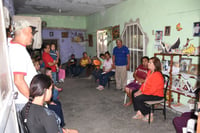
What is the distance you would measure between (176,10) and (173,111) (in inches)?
80.5

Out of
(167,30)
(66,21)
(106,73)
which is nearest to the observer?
(167,30)

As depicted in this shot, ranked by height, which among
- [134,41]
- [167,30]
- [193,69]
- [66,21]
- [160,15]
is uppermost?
[66,21]

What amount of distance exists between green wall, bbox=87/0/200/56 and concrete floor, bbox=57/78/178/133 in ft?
5.05

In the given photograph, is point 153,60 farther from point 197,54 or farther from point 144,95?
point 197,54

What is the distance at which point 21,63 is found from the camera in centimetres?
152

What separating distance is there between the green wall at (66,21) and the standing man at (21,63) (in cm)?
628

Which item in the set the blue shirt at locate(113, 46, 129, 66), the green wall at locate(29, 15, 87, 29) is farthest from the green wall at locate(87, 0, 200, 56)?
the green wall at locate(29, 15, 87, 29)

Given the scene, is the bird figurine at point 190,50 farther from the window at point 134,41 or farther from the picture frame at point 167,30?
the window at point 134,41

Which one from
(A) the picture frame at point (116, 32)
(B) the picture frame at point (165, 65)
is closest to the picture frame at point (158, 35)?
(B) the picture frame at point (165, 65)

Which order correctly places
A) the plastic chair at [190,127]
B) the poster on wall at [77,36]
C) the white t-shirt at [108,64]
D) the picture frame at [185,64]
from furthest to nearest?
the poster on wall at [77,36] < the white t-shirt at [108,64] < the picture frame at [185,64] < the plastic chair at [190,127]

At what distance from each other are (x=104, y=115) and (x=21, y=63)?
2.01 meters

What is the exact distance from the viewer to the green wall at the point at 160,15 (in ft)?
9.50

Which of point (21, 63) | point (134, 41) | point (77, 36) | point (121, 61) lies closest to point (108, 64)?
point (121, 61)

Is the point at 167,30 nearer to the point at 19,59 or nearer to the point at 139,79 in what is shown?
the point at 139,79
